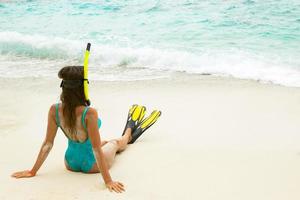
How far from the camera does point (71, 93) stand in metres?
3.35

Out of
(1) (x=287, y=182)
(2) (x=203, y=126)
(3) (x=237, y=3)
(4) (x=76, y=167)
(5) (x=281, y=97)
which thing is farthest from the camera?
(3) (x=237, y=3)

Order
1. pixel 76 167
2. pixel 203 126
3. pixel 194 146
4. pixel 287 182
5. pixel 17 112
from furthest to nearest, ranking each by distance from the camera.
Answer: pixel 17 112, pixel 203 126, pixel 194 146, pixel 76 167, pixel 287 182

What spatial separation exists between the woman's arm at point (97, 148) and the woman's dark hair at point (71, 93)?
117 mm

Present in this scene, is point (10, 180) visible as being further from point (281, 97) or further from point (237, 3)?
point (237, 3)

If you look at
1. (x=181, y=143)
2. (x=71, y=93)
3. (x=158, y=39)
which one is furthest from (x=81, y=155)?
(x=158, y=39)

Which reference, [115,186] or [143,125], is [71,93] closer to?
[115,186]

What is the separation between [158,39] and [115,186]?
832 centimetres

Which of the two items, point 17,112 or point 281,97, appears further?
point 281,97

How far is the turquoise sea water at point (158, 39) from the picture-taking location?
27.9 ft

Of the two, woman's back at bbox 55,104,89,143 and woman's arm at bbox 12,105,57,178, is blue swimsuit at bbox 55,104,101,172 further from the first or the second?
woman's arm at bbox 12,105,57,178

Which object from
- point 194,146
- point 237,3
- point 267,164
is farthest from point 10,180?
point 237,3

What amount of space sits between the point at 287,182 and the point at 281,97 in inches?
115

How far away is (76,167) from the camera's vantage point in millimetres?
3791

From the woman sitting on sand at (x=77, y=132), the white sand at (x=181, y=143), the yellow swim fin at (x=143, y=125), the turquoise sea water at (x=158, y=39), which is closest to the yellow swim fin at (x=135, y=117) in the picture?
the yellow swim fin at (x=143, y=125)
